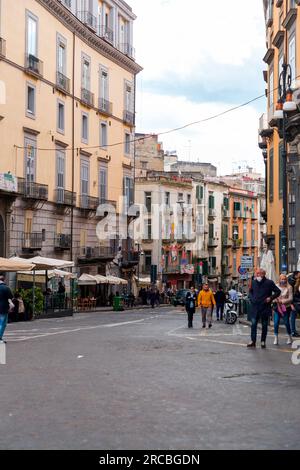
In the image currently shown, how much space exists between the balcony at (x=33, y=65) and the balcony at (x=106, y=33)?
1106 centimetres

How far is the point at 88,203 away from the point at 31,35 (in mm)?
12486

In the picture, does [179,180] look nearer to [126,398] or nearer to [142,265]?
[142,265]

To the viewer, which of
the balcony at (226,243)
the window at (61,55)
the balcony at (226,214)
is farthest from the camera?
the balcony at (226,243)

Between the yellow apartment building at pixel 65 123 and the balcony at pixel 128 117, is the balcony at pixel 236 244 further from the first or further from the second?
the balcony at pixel 128 117

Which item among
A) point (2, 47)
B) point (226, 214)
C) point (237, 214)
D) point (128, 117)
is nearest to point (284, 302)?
point (2, 47)

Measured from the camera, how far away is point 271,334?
23078 millimetres

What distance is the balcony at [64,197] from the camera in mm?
47125

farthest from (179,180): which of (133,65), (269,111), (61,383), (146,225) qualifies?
(61,383)

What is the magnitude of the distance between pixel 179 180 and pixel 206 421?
76.4 meters

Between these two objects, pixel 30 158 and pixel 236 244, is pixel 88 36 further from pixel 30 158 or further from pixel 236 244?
pixel 236 244

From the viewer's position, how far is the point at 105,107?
55.7m

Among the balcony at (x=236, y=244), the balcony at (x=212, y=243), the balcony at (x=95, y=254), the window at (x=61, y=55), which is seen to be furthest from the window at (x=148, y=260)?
the window at (x=61, y=55)

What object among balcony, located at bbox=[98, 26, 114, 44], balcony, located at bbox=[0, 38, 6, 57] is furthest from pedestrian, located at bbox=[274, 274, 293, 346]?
balcony, located at bbox=[98, 26, 114, 44]
